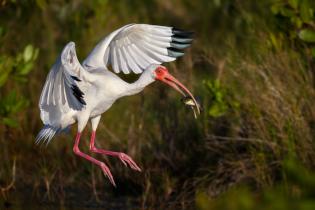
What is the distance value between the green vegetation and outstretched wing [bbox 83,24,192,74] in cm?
45

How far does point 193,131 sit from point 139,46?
3.56ft

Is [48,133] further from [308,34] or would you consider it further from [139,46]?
[308,34]

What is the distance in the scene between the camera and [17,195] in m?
9.78

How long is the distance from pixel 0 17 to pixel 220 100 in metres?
3.82

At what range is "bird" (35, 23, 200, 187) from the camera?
829 centimetres

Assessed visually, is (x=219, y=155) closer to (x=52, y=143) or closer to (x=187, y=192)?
(x=187, y=192)

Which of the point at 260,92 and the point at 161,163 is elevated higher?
the point at 260,92

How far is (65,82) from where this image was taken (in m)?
8.07

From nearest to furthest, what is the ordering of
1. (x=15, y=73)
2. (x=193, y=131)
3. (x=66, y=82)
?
(x=66, y=82) → (x=15, y=73) → (x=193, y=131)

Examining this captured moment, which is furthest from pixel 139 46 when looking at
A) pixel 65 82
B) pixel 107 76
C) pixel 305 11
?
pixel 305 11

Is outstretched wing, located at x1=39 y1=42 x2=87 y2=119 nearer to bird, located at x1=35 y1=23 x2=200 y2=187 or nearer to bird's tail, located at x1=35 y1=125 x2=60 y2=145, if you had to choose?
bird, located at x1=35 y1=23 x2=200 y2=187

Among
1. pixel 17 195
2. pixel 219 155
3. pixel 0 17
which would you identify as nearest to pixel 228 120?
pixel 219 155

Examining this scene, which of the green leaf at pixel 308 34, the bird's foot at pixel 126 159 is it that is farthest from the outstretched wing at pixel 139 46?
the green leaf at pixel 308 34

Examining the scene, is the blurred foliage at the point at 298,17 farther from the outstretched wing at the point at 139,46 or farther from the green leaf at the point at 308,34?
the outstretched wing at the point at 139,46
